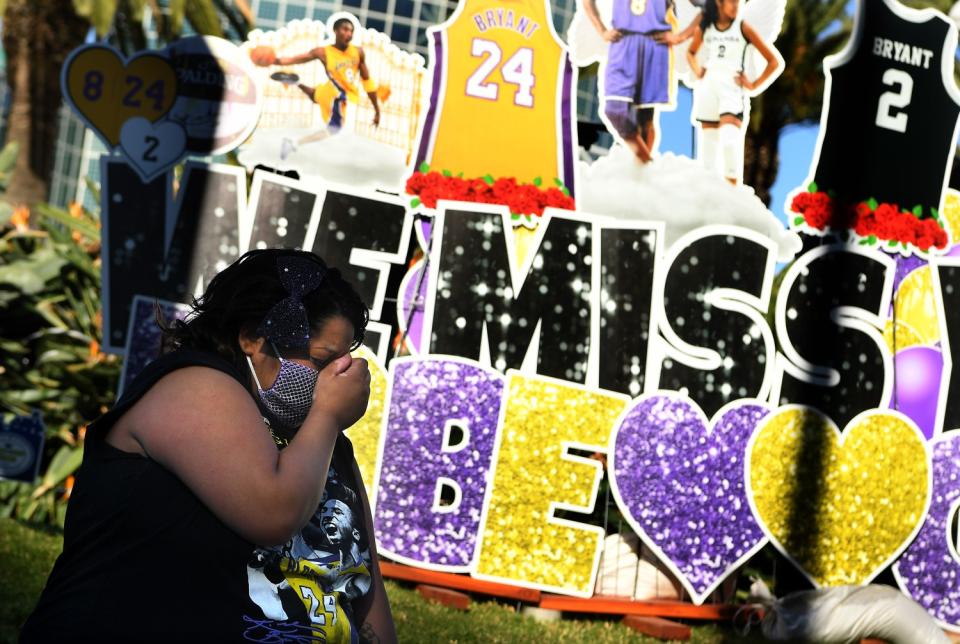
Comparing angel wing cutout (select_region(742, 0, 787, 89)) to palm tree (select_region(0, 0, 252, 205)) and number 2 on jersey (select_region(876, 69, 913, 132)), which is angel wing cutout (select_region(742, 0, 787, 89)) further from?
palm tree (select_region(0, 0, 252, 205))

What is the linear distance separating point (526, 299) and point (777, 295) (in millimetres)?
1469

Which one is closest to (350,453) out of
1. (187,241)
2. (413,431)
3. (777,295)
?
(413,431)

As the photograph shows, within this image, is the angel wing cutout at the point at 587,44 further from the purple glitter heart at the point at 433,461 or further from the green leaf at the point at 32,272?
the green leaf at the point at 32,272

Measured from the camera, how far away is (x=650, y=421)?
6.14 metres

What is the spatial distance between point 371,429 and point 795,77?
19.8 ft

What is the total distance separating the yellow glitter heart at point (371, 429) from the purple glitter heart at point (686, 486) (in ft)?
4.27

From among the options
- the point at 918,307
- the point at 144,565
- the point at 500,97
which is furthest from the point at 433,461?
the point at 144,565

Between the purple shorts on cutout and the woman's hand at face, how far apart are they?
4.55 metres

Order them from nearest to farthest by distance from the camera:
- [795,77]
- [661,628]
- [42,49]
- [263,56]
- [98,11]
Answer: [661,628] < [263,56] < [795,77] < [98,11] < [42,49]

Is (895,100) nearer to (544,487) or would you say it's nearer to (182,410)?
(544,487)

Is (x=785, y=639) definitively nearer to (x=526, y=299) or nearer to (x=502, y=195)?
(x=526, y=299)

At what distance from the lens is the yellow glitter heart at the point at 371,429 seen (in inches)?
239

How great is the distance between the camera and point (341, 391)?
6.42 ft

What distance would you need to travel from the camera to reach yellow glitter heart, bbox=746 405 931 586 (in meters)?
6.27
